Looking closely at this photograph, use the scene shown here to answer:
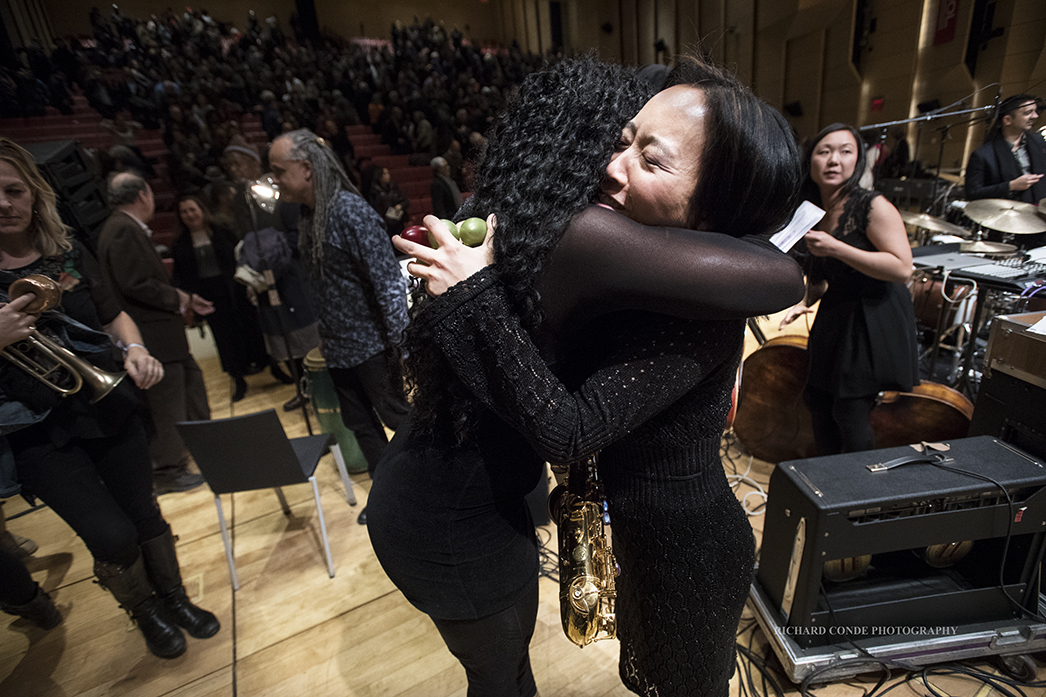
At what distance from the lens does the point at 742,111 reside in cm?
75

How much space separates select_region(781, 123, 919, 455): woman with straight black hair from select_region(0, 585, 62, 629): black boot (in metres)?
3.62

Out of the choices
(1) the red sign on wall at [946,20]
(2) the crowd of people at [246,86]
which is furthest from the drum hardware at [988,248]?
(2) the crowd of people at [246,86]

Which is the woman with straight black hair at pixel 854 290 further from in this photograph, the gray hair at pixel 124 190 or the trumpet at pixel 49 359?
the gray hair at pixel 124 190

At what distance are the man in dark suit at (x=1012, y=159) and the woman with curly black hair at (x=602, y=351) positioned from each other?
9.93ft

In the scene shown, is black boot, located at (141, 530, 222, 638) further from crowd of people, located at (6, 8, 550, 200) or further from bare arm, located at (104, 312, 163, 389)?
crowd of people, located at (6, 8, 550, 200)

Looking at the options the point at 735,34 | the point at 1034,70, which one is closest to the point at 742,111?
the point at 1034,70

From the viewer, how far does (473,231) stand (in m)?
0.81

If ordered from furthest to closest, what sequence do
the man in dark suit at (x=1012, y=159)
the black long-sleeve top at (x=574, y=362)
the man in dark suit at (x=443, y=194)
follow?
the man in dark suit at (x=443, y=194)
the man in dark suit at (x=1012, y=159)
the black long-sleeve top at (x=574, y=362)

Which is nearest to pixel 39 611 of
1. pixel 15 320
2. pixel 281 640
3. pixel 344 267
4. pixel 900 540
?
pixel 281 640

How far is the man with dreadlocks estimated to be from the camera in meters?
2.38

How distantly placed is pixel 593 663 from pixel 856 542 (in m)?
1.08

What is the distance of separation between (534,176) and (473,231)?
0.14 meters

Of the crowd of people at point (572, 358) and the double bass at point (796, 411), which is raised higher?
the crowd of people at point (572, 358)

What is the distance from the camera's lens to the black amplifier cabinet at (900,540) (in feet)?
5.17
